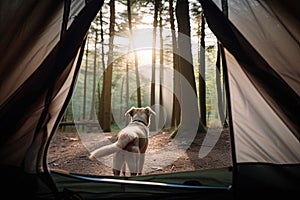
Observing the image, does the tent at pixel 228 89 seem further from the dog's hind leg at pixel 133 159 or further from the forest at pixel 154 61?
the forest at pixel 154 61

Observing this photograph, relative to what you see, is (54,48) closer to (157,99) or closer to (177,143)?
(177,143)

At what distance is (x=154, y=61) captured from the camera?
570 centimetres

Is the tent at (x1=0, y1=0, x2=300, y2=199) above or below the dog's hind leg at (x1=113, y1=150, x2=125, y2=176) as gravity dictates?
above

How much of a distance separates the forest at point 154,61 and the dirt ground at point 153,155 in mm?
327

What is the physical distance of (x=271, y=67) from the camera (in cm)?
142

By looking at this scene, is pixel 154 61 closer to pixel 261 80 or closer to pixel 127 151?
pixel 127 151

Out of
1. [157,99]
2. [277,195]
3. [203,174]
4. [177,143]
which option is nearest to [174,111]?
[157,99]

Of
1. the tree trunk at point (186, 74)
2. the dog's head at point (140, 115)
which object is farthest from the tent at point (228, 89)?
the tree trunk at point (186, 74)

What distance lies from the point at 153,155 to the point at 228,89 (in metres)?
2.16

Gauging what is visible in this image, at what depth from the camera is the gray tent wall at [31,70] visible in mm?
1399

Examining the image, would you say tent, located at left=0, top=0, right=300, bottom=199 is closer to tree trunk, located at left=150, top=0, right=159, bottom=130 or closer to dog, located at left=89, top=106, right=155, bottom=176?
dog, located at left=89, top=106, right=155, bottom=176

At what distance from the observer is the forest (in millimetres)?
4227

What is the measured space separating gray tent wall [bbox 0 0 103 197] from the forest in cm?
206

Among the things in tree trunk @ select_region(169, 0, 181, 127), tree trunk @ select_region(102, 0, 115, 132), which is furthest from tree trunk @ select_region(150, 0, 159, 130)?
tree trunk @ select_region(102, 0, 115, 132)
